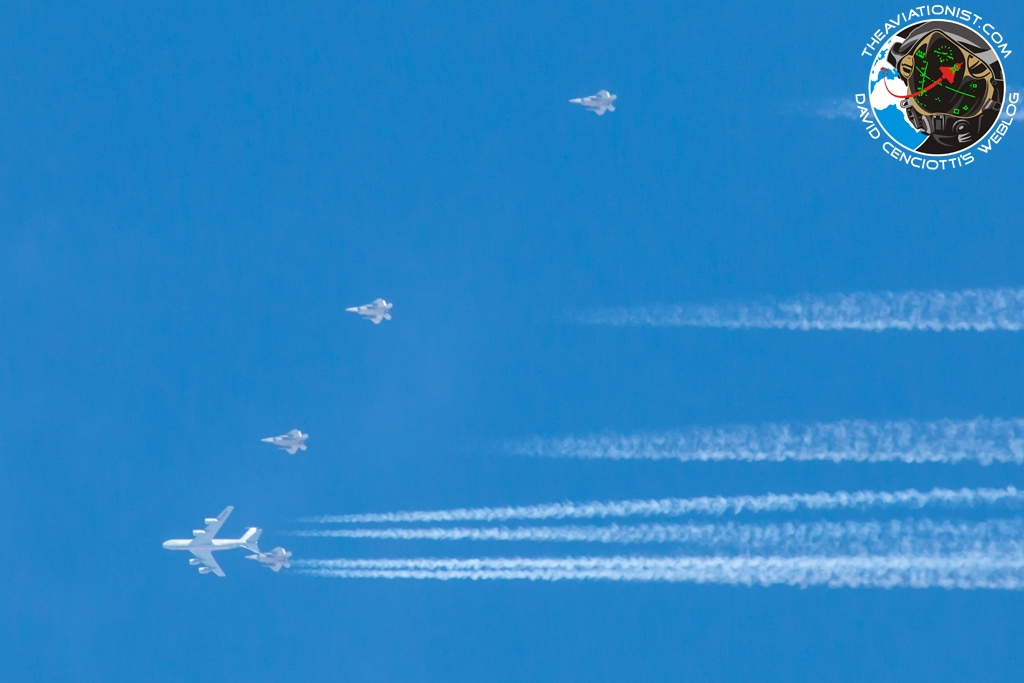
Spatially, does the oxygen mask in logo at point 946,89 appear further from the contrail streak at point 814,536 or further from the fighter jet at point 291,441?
the fighter jet at point 291,441

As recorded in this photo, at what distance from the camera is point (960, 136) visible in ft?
190

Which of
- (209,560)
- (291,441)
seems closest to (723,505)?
(291,441)

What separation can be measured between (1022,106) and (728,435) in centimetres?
2855

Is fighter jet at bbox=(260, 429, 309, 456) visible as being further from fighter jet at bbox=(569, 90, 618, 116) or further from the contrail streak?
fighter jet at bbox=(569, 90, 618, 116)

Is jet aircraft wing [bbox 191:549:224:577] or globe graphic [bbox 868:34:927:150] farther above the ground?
globe graphic [bbox 868:34:927:150]

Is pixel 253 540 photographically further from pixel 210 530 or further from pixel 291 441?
pixel 291 441

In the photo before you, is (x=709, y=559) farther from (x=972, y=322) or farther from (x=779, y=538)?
(x=972, y=322)

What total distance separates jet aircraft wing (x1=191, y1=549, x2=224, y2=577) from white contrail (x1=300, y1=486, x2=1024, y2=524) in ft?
46.0

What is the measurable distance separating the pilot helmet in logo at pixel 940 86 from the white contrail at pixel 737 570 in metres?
26.4

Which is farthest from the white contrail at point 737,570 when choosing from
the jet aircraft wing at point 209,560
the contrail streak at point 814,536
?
the jet aircraft wing at point 209,560

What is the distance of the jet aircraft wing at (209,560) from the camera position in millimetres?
65312

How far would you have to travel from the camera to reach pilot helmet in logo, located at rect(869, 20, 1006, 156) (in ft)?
182

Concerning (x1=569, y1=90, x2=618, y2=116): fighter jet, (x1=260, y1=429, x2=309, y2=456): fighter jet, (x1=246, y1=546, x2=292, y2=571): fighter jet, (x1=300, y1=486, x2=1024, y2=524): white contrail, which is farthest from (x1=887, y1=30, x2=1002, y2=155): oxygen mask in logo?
(x1=246, y1=546, x2=292, y2=571): fighter jet

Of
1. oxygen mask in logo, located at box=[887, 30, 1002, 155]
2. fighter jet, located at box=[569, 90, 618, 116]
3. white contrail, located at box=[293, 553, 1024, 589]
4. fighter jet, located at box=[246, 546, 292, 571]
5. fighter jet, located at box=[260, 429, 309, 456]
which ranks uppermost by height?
fighter jet, located at box=[569, 90, 618, 116]
